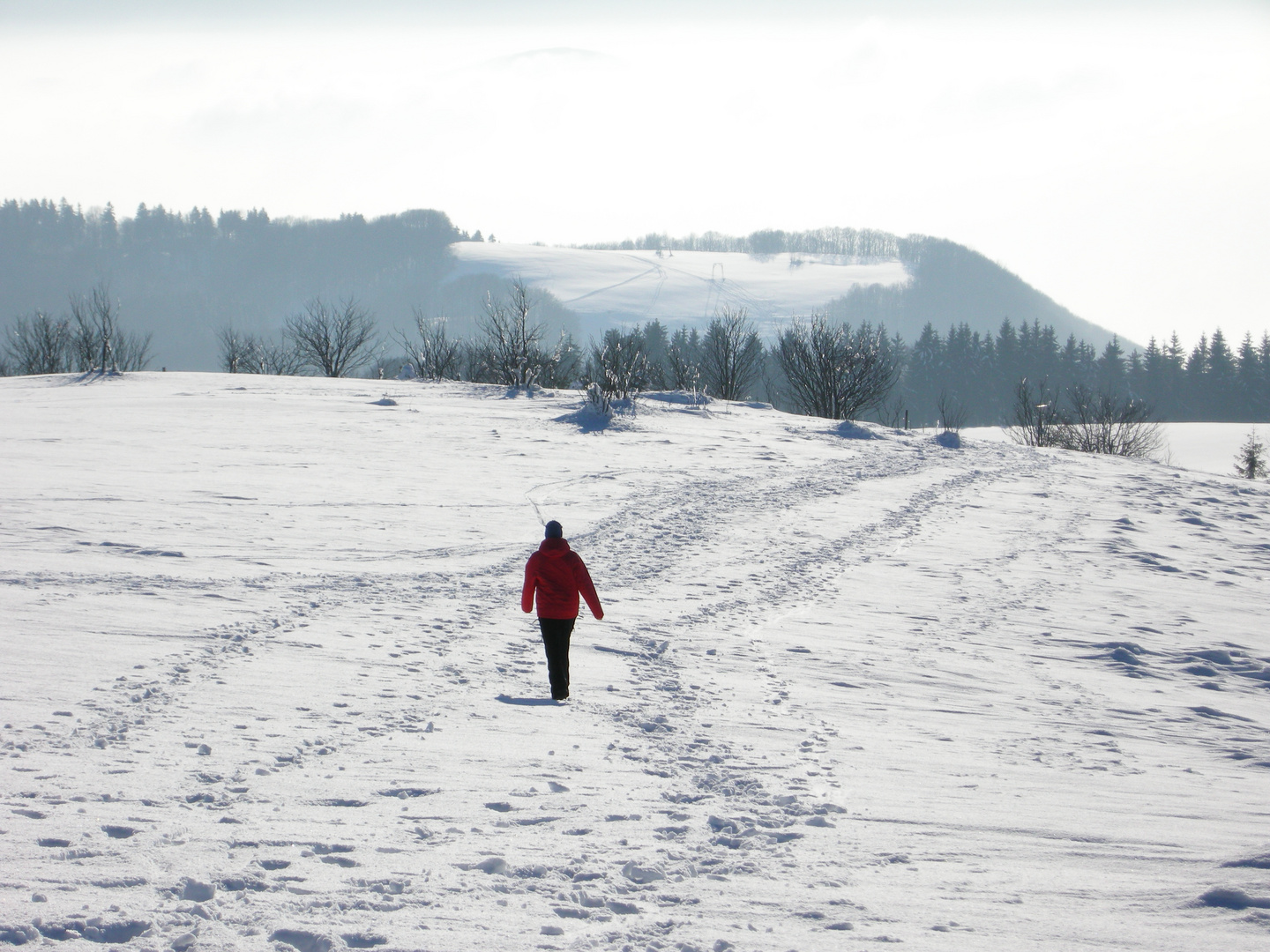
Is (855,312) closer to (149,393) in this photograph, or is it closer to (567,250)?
(567,250)

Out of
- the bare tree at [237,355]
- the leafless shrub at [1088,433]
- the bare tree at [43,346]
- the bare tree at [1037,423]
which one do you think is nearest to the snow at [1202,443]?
the leafless shrub at [1088,433]

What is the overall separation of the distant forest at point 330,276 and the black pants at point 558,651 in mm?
78883

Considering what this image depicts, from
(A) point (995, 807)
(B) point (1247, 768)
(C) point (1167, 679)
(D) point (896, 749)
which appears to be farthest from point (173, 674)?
(C) point (1167, 679)

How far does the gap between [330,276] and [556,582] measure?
6928 inches

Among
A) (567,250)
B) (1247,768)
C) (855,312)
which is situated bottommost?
(1247,768)

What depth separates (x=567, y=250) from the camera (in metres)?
152

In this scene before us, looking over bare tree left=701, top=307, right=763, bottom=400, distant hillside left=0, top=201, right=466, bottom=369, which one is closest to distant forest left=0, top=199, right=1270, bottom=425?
distant hillside left=0, top=201, right=466, bottom=369

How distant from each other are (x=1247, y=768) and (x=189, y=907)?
608 cm

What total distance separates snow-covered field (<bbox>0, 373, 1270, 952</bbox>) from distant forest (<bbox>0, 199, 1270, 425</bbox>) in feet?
243

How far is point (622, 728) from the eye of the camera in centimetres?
542

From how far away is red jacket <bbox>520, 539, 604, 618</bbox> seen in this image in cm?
590

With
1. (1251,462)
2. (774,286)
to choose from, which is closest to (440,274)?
(774,286)

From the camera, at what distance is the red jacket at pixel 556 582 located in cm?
590

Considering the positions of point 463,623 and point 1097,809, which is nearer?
point 1097,809
